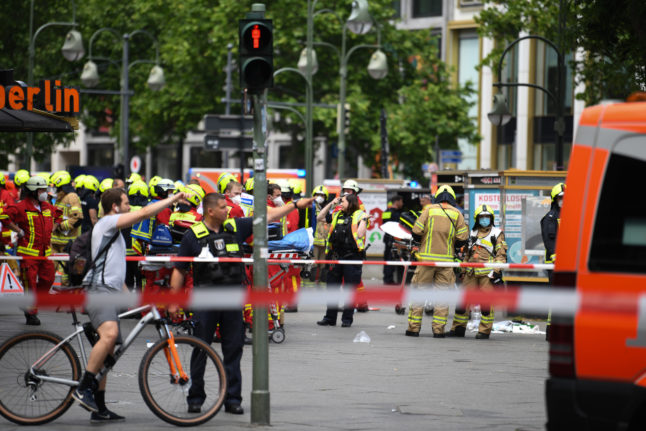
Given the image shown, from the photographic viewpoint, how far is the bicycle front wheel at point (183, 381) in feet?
29.0

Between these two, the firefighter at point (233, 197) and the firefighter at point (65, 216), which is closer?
the firefighter at point (233, 197)

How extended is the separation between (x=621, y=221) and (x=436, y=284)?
937 centimetres

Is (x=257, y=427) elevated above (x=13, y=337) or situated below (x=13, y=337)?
below

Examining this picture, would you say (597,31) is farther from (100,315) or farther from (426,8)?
(426,8)

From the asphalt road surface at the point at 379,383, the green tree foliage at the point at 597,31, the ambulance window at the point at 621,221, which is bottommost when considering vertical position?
the asphalt road surface at the point at 379,383

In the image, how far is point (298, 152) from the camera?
46.6 meters

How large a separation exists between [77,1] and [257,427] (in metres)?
44.3

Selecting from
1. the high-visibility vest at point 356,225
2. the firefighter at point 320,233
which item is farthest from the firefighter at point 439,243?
the firefighter at point 320,233

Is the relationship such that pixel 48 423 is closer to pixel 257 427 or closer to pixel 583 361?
pixel 257 427

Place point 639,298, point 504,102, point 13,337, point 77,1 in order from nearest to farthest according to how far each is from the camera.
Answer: point 639,298, point 13,337, point 504,102, point 77,1

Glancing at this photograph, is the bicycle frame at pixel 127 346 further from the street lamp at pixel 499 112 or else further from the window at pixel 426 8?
the window at pixel 426 8

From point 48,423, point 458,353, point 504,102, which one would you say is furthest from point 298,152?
point 48,423

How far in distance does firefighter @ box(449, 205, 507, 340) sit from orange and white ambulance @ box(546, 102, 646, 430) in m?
9.36

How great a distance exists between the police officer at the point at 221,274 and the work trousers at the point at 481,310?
621 cm
